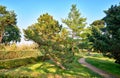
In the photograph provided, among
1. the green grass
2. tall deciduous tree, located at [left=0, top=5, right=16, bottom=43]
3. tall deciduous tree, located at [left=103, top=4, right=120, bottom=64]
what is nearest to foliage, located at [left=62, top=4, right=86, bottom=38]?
tall deciduous tree, located at [left=0, top=5, right=16, bottom=43]

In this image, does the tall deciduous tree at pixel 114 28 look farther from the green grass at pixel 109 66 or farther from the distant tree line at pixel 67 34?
the green grass at pixel 109 66

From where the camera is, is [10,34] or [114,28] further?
[10,34]

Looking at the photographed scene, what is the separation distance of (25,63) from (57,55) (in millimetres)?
7262

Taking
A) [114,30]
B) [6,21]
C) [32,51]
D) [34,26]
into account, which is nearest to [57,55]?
[114,30]

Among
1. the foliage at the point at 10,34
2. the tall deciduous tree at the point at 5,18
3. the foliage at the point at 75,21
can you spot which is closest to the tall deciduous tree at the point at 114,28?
the foliage at the point at 75,21

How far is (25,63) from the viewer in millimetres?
33031


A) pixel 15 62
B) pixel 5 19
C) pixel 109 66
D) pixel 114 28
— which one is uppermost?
pixel 5 19

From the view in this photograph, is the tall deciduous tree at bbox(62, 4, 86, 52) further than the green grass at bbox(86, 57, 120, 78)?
Yes

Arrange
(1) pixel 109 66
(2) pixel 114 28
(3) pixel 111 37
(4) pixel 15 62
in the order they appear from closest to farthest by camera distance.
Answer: (2) pixel 114 28
(3) pixel 111 37
(4) pixel 15 62
(1) pixel 109 66

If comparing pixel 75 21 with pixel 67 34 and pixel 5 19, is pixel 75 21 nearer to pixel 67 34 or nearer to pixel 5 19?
pixel 5 19

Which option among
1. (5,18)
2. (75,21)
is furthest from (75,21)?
(5,18)

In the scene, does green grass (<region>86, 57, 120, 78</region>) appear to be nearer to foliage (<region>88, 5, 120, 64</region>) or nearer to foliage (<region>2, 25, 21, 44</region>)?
foliage (<region>88, 5, 120, 64</region>)

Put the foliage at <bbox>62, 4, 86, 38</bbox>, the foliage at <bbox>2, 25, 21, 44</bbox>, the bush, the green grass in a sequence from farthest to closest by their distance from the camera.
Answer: the foliage at <bbox>2, 25, 21, 44</bbox> → the foliage at <bbox>62, 4, 86, 38</bbox> → the bush → the green grass

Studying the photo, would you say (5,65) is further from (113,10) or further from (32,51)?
(113,10)
